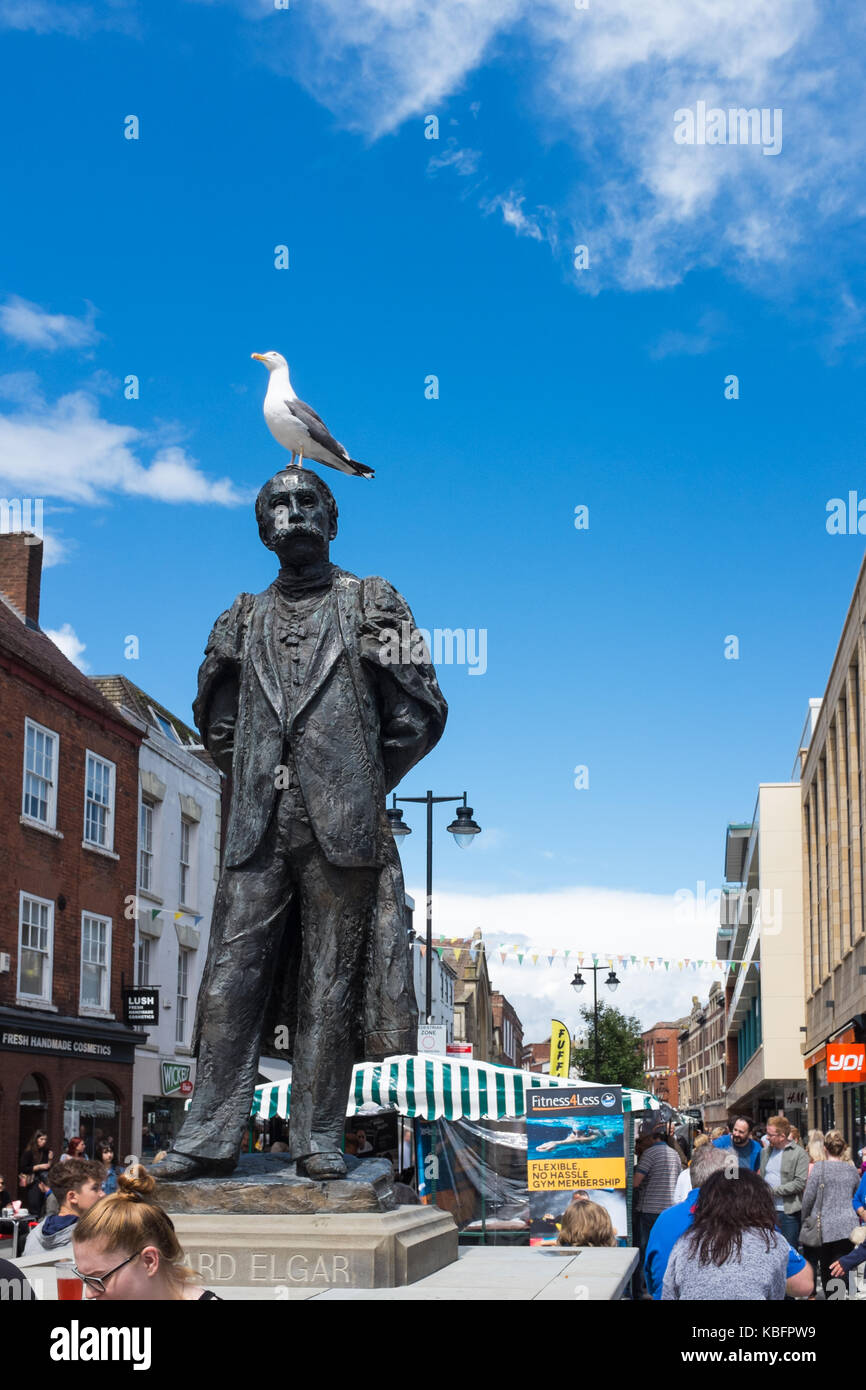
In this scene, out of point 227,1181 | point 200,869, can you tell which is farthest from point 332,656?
point 200,869

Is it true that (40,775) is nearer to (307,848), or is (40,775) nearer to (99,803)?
(99,803)

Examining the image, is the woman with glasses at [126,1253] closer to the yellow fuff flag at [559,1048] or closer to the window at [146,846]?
the yellow fuff flag at [559,1048]

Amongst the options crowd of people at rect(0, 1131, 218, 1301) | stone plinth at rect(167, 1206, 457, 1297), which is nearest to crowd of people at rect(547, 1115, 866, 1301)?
stone plinth at rect(167, 1206, 457, 1297)

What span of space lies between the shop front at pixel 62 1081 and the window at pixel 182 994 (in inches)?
142

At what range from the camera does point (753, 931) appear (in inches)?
2295

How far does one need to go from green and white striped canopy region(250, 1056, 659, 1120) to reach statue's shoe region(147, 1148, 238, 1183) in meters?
10.00

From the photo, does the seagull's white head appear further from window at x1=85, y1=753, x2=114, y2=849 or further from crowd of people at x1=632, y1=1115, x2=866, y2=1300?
window at x1=85, y1=753, x2=114, y2=849

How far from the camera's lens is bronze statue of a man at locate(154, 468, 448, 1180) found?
222 inches

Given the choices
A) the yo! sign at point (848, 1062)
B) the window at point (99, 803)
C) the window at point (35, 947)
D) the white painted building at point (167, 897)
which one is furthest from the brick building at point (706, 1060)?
the window at point (35, 947)

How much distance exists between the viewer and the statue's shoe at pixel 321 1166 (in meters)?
5.36

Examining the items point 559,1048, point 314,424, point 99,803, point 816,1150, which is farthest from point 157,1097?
point 314,424

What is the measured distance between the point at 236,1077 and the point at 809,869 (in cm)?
4312
